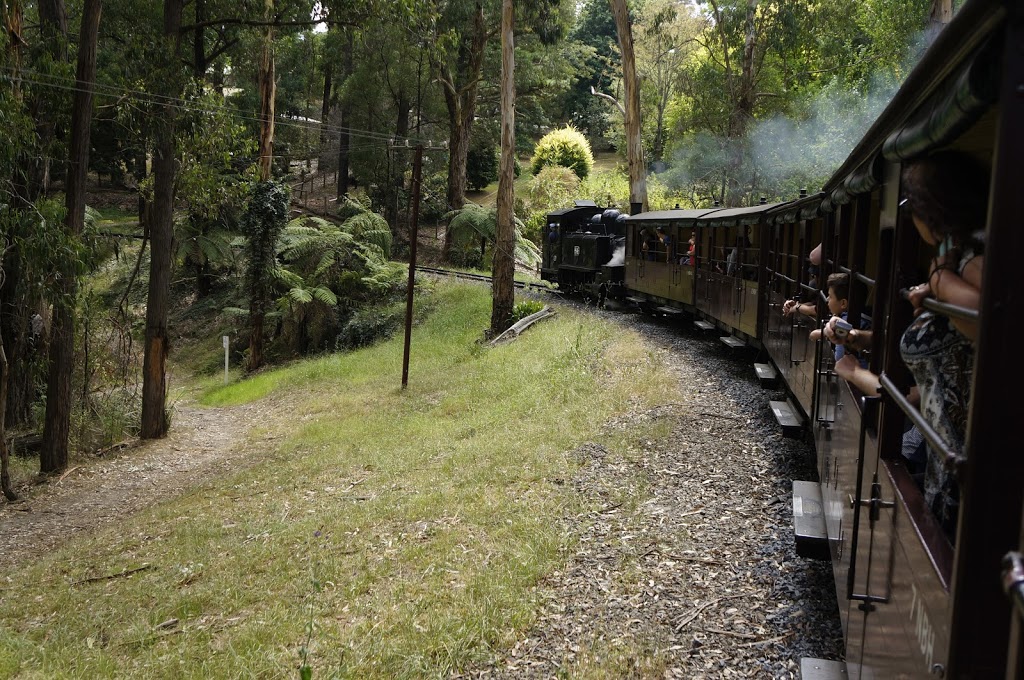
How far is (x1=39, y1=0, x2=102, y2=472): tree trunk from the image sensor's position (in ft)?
43.3

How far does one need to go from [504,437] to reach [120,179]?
40.2 m

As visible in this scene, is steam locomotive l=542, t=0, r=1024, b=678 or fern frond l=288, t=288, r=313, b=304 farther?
fern frond l=288, t=288, r=313, b=304

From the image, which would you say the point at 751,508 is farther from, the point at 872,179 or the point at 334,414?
the point at 334,414

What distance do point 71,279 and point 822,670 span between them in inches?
475

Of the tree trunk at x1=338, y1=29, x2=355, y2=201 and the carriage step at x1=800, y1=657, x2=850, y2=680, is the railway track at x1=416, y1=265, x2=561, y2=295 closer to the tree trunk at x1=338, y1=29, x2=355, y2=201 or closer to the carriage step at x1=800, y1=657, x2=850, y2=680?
the tree trunk at x1=338, y1=29, x2=355, y2=201

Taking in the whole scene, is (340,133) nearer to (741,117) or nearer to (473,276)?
(473,276)

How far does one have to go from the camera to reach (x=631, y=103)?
2280 centimetres

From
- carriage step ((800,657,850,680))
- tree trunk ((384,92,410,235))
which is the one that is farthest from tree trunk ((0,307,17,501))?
tree trunk ((384,92,410,235))

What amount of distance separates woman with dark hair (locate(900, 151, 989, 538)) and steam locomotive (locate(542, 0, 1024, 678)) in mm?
62

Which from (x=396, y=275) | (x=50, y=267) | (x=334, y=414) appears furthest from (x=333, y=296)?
(x=50, y=267)

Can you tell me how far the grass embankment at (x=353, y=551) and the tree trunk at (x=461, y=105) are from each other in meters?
20.4

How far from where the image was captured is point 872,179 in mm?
3779

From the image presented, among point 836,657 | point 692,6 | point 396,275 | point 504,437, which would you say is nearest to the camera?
point 836,657

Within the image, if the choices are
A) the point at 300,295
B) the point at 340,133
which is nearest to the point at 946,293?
the point at 300,295
